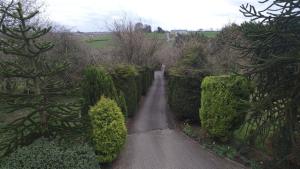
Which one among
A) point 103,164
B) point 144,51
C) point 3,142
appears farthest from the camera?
point 144,51

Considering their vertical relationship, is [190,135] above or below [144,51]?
below

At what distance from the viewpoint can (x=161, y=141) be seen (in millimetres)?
9242

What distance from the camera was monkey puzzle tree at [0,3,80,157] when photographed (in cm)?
421

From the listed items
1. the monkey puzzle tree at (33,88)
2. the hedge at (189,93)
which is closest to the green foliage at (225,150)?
the hedge at (189,93)

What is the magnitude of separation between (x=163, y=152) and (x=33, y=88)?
472cm

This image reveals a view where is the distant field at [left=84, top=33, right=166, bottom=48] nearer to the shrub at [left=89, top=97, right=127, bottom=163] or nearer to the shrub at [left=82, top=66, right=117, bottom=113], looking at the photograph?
the shrub at [left=82, top=66, right=117, bottom=113]

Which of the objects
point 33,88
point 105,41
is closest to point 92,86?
point 33,88

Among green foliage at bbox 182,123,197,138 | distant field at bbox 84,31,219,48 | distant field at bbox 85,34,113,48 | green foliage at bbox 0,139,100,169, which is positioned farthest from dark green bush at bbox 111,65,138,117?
distant field at bbox 85,34,113,48

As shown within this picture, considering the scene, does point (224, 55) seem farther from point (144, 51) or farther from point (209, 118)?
point (144, 51)

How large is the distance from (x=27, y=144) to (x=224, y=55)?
13938 mm

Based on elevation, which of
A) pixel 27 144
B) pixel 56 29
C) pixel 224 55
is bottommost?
pixel 27 144

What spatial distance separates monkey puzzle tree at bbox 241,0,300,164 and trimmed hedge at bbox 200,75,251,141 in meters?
2.32

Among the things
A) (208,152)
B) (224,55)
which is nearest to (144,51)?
(224,55)

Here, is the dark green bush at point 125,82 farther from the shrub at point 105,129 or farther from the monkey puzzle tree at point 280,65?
the monkey puzzle tree at point 280,65
